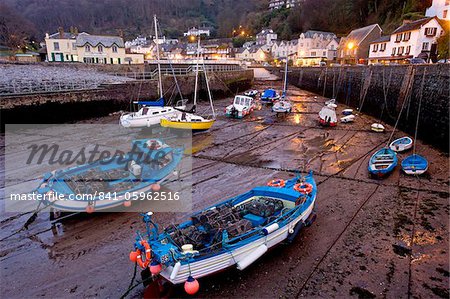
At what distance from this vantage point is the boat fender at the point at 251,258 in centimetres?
622

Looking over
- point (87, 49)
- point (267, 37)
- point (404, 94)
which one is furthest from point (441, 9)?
point (267, 37)

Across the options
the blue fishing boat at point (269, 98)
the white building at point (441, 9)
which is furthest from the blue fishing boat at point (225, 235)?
the white building at point (441, 9)

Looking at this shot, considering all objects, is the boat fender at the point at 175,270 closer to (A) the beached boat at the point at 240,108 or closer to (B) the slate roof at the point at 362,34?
(A) the beached boat at the point at 240,108

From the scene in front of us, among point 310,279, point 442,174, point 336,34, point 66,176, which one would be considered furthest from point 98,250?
point 336,34

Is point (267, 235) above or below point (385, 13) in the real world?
below

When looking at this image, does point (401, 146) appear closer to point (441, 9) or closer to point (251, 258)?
point (251, 258)

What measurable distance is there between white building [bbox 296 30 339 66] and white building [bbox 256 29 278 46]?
20313mm

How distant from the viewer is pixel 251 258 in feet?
20.8

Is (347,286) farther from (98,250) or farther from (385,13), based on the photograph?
(385,13)

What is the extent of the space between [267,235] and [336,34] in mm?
Answer: 87381

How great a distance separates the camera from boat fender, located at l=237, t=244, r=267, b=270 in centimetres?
622

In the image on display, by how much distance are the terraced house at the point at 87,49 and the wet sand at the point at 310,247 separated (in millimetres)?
39677

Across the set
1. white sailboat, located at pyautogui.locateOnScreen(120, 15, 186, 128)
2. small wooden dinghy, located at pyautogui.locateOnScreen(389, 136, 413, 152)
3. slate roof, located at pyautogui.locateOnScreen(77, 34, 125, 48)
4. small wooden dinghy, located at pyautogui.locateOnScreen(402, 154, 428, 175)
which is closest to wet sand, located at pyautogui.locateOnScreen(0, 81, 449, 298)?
small wooden dinghy, located at pyautogui.locateOnScreen(402, 154, 428, 175)

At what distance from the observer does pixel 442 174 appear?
12117mm
